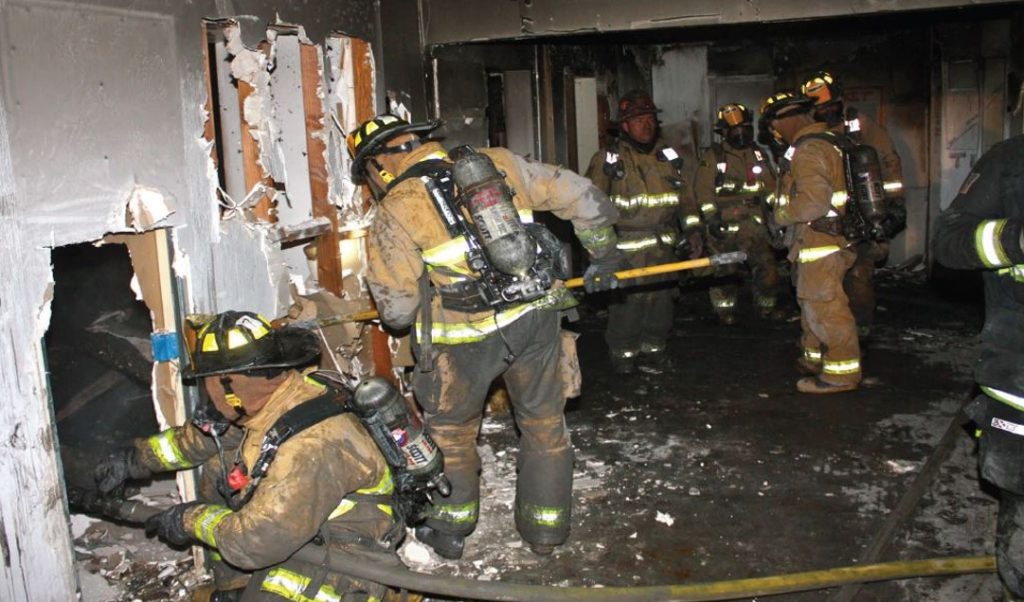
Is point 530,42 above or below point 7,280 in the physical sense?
above

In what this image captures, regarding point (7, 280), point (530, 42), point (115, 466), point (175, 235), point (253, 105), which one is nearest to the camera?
point (7, 280)

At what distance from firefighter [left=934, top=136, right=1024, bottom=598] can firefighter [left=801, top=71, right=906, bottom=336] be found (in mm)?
3250

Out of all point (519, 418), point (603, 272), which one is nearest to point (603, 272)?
point (603, 272)

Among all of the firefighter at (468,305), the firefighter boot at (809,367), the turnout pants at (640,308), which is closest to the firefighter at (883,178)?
the firefighter boot at (809,367)

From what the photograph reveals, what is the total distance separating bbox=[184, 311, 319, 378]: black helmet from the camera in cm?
310

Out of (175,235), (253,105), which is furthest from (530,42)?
(175,235)

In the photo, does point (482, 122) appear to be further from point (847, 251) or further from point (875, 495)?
point (875, 495)

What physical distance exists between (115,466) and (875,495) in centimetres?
375

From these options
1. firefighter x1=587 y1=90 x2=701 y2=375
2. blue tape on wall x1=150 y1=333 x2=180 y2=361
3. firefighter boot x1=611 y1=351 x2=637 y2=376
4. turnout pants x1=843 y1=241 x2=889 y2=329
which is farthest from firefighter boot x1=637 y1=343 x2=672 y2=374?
blue tape on wall x1=150 y1=333 x2=180 y2=361

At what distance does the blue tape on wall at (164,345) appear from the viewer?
402cm

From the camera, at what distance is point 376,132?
4.22 meters

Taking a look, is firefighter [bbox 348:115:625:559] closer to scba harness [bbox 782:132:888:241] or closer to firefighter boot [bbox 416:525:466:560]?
firefighter boot [bbox 416:525:466:560]

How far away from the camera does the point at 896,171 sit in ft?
24.0

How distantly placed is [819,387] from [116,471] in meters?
4.71
